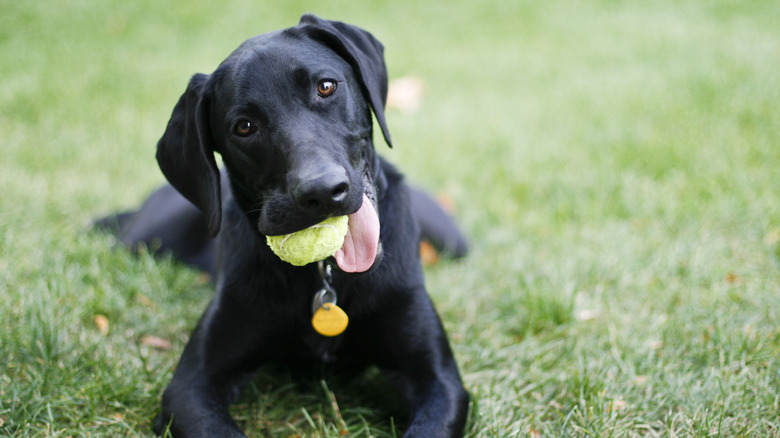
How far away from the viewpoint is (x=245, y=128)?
2.13 m

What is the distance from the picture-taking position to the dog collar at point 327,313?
2.23 metres

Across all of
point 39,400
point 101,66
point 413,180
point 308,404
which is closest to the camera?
point 39,400

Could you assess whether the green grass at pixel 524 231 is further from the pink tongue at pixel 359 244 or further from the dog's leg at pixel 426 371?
the pink tongue at pixel 359 244

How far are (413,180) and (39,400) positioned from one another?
2.97 meters

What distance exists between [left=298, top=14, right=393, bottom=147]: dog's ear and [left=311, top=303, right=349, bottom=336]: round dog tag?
62cm

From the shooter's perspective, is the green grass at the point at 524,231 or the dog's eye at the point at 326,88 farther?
the green grass at the point at 524,231

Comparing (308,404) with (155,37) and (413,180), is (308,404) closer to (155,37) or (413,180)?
(413,180)

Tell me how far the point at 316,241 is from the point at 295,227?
0.08 meters

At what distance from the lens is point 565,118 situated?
5.30m

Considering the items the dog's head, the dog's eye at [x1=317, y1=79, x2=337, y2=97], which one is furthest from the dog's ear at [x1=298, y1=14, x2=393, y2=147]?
the dog's eye at [x1=317, y1=79, x2=337, y2=97]

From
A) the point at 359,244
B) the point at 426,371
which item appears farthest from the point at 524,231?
the point at 359,244

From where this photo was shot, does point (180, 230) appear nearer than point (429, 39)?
Yes

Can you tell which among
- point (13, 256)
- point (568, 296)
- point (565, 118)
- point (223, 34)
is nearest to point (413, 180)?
point (565, 118)

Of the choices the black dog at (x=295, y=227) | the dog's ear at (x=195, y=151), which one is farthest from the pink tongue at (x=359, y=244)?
the dog's ear at (x=195, y=151)
